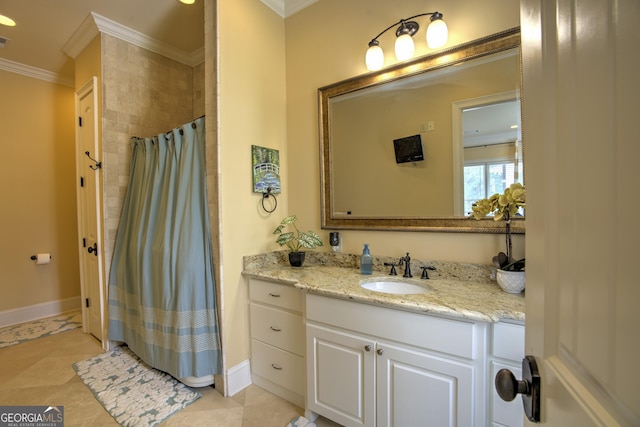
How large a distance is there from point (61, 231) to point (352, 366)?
12.9ft

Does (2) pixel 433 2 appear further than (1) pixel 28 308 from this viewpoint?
No

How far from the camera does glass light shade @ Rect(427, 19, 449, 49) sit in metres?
1.56

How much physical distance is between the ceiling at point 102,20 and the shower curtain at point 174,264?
1.09 m

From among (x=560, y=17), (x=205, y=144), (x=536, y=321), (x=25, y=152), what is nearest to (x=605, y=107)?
(x=560, y=17)

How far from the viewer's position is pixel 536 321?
0.55m

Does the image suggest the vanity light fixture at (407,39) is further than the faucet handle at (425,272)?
No

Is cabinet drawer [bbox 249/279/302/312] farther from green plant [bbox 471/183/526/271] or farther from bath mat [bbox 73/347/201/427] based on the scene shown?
green plant [bbox 471/183/526/271]

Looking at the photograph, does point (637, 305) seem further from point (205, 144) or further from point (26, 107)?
point (26, 107)

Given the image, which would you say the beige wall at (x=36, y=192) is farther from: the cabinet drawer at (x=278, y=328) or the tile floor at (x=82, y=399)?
the cabinet drawer at (x=278, y=328)

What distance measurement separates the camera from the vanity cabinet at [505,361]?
1066mm

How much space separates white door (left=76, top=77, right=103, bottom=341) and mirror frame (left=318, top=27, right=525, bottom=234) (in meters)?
2.00

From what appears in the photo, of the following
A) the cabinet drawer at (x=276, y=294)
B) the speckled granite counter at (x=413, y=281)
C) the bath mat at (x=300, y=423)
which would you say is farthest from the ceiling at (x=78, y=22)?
the bath mat at (x=300, y=423)

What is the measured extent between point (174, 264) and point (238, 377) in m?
0.90

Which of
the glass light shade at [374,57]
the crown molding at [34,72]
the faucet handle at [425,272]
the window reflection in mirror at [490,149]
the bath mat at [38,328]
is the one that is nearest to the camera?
the window reflection in mirror at [490,149]
